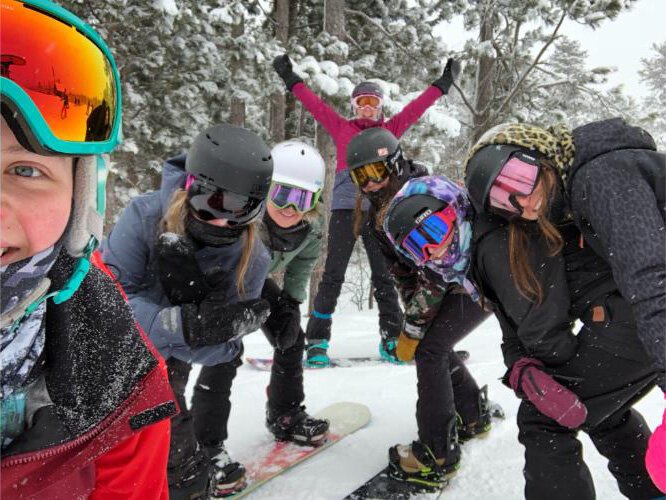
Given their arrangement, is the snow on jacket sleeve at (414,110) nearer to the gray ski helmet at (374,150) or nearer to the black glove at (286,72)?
the black glove at (286,72)

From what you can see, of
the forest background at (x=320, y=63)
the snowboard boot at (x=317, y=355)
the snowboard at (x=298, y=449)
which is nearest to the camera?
the snowboard at (x=298, y=449)

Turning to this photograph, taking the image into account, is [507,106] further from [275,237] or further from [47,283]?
[47,283]

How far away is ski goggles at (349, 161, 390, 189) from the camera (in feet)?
12.7

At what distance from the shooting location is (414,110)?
5477 millimetres

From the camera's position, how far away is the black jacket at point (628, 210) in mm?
1573

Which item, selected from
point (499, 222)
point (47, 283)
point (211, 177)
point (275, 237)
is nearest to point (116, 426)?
point (47, 283)

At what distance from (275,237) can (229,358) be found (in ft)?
3.39

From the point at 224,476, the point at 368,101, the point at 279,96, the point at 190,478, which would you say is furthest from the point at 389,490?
the point at 279,96

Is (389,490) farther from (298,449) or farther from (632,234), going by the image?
(632,234)

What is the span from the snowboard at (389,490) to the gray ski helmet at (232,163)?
1.85m

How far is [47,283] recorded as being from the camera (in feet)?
3.36

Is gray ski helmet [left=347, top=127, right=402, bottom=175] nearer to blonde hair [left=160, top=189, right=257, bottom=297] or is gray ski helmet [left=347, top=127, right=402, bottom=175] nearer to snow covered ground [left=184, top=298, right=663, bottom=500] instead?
blonde hair [left=160, top=189, right=257, bottom=297]

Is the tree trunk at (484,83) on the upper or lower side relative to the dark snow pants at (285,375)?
upper

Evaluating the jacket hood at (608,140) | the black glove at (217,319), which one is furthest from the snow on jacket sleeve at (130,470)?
the jacket hood at (608,140)
